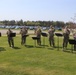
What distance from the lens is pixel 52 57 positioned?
19703mm

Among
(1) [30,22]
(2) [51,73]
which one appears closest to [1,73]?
(2) [51,73]

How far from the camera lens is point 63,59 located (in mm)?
18750

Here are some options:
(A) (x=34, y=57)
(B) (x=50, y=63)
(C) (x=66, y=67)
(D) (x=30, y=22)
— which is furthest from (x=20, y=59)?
(D) (x=30, y=22)

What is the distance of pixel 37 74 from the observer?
1408cm

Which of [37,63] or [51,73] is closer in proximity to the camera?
[51,73]

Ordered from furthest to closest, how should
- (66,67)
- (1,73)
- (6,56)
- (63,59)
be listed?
(6,56) < (63,59) < (66,67) < (1,73)

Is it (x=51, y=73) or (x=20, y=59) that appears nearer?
(x=51, y=73)

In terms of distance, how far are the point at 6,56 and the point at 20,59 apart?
176cm

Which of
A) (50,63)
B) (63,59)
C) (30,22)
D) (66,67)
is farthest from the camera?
(30,22)

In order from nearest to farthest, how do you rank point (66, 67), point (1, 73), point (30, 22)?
point (1, 73) < point (66, 67) < point (30, 22)

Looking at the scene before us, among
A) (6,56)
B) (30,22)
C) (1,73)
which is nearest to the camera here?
(1,73)

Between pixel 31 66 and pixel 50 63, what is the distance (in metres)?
1.59

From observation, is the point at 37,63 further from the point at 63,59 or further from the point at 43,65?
the point at 63,59

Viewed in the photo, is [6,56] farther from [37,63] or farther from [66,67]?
[66,67]
